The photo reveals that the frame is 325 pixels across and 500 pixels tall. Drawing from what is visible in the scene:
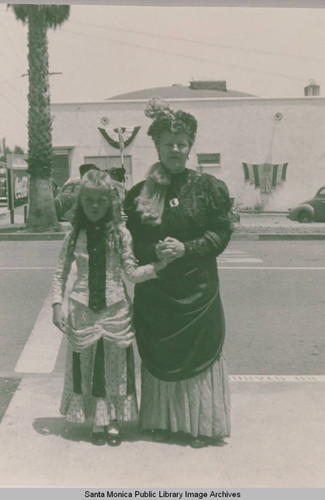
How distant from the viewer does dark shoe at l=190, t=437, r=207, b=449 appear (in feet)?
11.8

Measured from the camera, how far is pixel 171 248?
11.1ft

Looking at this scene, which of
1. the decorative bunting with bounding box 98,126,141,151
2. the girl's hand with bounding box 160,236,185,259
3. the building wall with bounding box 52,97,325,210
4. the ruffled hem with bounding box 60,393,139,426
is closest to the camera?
the girl's hand with bounding box 160,236,185,259

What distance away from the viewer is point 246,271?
393 inches

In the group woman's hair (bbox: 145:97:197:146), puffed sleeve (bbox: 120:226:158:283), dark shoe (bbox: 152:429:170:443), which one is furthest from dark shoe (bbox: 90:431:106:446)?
woman's hair (bbox: 145:97:197:146)

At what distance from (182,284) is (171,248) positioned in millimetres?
237

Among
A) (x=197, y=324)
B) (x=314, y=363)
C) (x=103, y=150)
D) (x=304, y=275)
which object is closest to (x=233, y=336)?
(x=314, y=363)

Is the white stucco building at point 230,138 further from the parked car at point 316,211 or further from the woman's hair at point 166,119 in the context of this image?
the parked car at point 316,211

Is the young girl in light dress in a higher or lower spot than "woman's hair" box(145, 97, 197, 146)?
lower

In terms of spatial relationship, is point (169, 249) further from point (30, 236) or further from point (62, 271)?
point (30, 236)

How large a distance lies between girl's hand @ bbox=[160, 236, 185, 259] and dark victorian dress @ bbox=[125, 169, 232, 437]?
0.08 meters

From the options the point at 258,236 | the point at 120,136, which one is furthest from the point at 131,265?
the point at 258,236

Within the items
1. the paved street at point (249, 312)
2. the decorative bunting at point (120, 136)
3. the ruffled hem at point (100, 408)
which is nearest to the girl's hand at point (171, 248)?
the ruffled hem at point (100, 408)

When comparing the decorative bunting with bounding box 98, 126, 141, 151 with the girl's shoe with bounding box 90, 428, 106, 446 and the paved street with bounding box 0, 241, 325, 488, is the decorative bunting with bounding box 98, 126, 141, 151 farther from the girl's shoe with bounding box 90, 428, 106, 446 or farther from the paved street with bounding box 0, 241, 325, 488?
the girl's shoe with bounding box 90, 428, 106, 446

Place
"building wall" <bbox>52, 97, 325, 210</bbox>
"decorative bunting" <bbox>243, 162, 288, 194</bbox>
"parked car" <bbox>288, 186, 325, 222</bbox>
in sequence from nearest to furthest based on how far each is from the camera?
1. "building wall" <bbox>52, 97, 325, 210</bbox>
2. "decorative bunting" <bbox>243, 162, 288, 194</bbox>
3. "parked car" <bbox>288, 186, 325, 222</bbox>
